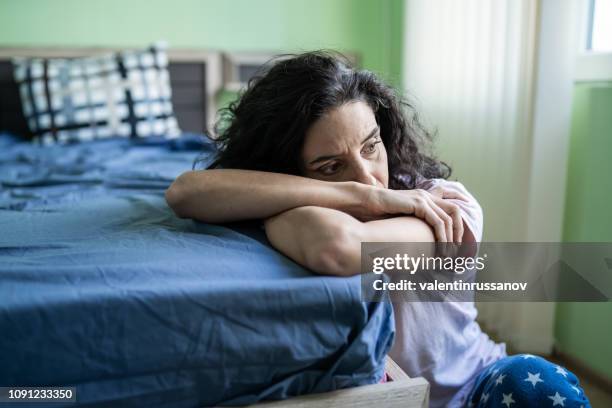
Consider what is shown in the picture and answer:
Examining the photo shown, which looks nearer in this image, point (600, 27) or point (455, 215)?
point (455, 215)

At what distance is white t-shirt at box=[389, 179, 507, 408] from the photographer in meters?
0.85

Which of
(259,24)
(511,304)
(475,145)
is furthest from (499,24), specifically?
(259,24)

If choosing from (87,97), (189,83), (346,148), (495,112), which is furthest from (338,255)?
(189,83)

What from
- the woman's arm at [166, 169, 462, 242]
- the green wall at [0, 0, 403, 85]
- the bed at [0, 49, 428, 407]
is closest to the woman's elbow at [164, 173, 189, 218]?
the woman's arm at [166, 169, 462, 242]

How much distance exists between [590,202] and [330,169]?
0.99 meters

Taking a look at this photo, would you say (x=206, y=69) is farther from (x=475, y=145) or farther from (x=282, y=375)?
(x=282, y=375)

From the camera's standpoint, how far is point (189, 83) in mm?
2852

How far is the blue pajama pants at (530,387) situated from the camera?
0.76 metres

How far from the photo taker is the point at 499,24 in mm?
1865

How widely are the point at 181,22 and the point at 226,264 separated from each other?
A: 2369 mm

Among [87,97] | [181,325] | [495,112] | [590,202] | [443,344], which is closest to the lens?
[181,325]

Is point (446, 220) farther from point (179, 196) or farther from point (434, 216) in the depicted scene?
point (179, 196)

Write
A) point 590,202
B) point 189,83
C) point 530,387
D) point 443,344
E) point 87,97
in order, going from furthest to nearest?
point 189,83
point 87,97
point 590,202
point 443,344
point 530,387

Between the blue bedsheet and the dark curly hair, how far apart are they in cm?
24
